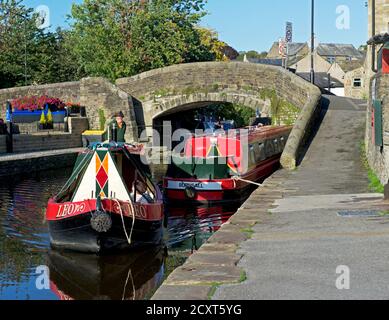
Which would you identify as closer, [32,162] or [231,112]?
[32,162]

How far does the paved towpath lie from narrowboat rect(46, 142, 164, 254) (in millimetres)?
1862

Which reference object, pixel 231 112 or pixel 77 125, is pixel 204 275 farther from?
pixel 231 112

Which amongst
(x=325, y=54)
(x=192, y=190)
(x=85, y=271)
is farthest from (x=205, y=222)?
(x=325, y=54)

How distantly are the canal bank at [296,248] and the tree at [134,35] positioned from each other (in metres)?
22.8

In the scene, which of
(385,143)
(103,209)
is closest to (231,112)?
(385,143)

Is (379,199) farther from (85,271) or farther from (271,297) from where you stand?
(271,297)

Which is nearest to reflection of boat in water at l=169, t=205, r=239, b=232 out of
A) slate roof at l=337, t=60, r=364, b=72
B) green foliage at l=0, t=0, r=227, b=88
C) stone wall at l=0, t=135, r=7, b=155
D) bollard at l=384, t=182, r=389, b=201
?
bollard at l=384, t=182, r=389, b=201

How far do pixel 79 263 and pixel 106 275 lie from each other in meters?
0.90

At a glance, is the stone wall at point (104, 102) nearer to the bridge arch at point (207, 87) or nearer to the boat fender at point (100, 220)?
the bridge arch at point (207, 87)

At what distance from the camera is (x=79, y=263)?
11633 millimetres

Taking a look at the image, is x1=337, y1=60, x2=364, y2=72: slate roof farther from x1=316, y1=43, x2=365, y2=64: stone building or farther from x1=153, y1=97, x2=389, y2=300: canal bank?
x1=153, y1=97, x2=389, y2=300: canal bank

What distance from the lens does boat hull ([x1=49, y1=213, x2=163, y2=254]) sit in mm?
11797

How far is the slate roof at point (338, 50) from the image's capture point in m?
101
